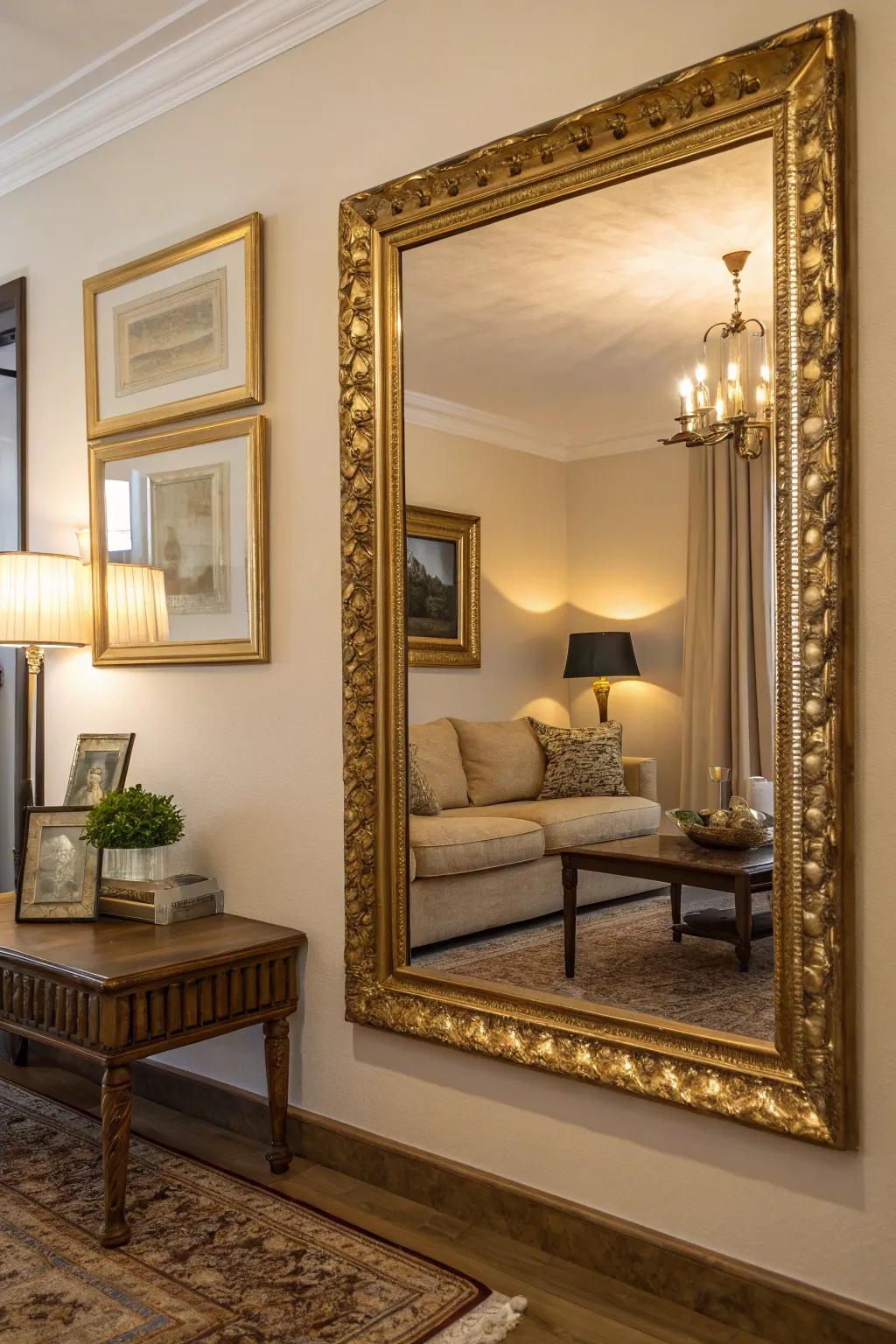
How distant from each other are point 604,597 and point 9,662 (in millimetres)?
2778

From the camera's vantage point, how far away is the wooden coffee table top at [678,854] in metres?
1.95

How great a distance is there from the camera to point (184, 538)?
2.95 meters

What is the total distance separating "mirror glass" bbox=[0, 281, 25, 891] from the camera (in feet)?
12.2

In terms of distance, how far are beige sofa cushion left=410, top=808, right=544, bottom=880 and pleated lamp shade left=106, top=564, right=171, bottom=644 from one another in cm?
102

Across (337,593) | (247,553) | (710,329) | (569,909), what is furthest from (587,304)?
(569,909)

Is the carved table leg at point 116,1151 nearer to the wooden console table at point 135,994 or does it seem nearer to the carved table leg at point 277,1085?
the wooden console table at point 135,994

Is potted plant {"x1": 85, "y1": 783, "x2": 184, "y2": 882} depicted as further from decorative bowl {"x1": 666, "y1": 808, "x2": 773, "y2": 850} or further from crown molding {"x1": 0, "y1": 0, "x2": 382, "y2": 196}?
crown molding {"x1": 0, "y1": 0, "x2": 382, "y2": 196}

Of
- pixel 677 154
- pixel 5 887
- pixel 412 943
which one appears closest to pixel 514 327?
pixel 677 154

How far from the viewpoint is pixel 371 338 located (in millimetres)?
2484

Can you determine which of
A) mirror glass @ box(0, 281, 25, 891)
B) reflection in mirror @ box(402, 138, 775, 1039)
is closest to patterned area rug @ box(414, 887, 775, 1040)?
reflection in mirror @ box(402, 138, 775, 1039)

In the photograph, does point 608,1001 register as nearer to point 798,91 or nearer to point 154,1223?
point 154,1223

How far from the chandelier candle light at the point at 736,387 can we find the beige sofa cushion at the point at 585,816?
0.68 m

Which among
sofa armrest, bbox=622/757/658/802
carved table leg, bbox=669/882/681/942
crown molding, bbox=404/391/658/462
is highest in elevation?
crown molding, bbox=404/391/658/462

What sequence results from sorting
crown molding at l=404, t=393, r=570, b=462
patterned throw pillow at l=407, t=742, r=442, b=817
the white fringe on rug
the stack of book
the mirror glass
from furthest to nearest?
the mirror glass
the stack of book
patterned throw pillow at l=407, t=742, r=442, b=817
crown molding at l=404, t=393, r=570, b=462
the white fringe on rug
